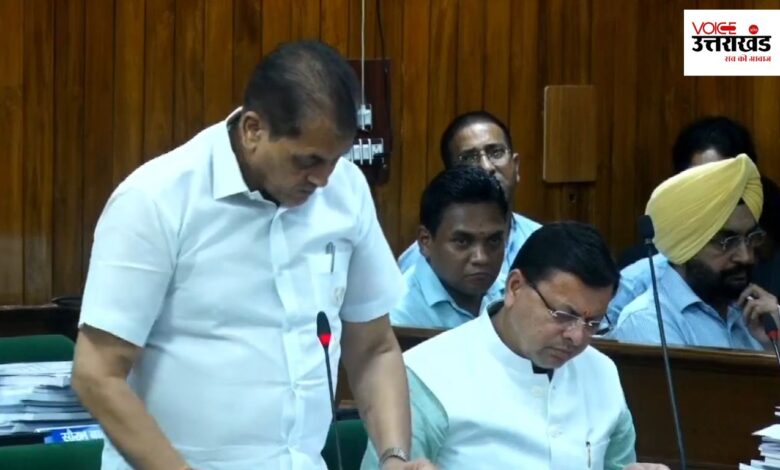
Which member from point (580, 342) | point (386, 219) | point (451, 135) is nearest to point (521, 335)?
point (580, 342)

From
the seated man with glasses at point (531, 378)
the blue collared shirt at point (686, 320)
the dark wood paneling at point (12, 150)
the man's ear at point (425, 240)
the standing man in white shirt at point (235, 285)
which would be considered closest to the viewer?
the standing man in white shirt at point (235, 285)

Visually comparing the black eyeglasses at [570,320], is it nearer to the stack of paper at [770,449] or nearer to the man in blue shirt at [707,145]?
the stack of paper at [770,449]

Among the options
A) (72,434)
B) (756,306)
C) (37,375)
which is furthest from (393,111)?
(72,434)

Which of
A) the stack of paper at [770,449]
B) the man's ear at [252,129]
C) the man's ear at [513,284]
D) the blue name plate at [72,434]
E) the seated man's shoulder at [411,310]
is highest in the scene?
the man's ear at [252,129]

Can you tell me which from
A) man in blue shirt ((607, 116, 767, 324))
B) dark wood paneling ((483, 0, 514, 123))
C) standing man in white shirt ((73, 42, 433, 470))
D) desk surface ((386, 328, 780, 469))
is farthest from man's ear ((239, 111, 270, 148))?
dark wood paneling ((483, 0, 514, 123))

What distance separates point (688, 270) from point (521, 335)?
125 centimetres

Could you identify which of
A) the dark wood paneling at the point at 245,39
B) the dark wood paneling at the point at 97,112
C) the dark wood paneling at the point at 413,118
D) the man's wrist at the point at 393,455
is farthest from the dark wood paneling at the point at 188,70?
the man's wrist at the point at 393,455

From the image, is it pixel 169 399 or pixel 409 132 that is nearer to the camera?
pixel 169 399

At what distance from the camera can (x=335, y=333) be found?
2.51 m

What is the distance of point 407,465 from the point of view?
8.20ft

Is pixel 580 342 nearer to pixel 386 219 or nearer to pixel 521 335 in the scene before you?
pixel 521 335

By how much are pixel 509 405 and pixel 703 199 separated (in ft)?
4.15

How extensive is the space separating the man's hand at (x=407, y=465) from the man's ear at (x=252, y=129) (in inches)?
23.2

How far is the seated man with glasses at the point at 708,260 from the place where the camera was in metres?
4.00
